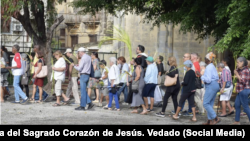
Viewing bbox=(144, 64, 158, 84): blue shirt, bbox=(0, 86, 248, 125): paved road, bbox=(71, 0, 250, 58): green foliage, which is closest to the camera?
bbox=(0, 86, 248, 125): paved road

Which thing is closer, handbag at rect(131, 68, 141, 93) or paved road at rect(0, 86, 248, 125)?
paved road at rect(0, 86, 248, 125)

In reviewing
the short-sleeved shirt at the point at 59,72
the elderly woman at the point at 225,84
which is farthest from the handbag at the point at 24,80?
the elderly woman at the point at 225,84

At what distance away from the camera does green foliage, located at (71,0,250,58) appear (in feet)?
40.5

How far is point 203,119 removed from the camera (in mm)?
12102

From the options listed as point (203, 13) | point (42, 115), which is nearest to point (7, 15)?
point (42, 115)

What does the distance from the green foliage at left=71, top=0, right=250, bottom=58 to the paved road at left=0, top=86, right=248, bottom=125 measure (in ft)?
6.93

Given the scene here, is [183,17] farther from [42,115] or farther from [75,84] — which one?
[42,115]

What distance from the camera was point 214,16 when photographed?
14.8 m

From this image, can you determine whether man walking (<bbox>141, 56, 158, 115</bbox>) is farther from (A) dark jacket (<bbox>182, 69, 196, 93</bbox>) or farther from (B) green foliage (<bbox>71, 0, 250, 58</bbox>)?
(B) green foliage (<bbox>71, 0, 250, 58</bbox>)

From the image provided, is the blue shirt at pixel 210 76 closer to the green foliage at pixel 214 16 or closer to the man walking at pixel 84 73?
the green foliage at pixel 214 16

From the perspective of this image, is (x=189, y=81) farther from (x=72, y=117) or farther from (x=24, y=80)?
(x=24, y=80)

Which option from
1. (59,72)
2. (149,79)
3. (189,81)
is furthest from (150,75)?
(59,72)

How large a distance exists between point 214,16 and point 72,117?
613cm

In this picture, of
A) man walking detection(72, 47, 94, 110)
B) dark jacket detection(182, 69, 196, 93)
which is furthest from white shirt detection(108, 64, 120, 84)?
dark jacket detection(182, 69, 196, 93)
